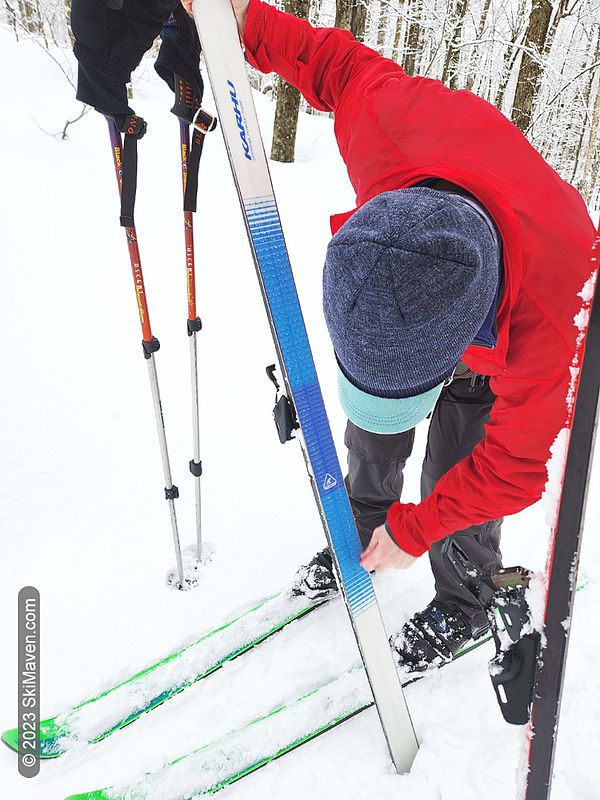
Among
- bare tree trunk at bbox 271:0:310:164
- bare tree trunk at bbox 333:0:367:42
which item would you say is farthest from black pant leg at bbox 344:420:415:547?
bare tree trunk at bbox 333:0:367:42

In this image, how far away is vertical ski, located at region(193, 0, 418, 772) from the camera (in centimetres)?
118

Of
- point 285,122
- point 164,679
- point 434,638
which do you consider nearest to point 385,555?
point 434,638

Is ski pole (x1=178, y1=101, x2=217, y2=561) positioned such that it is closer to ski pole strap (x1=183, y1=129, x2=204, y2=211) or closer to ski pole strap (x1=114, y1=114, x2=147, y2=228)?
ski pole strap (x1=183, y1=129, x2=204, y2=211)

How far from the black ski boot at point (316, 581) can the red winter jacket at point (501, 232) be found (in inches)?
29.8

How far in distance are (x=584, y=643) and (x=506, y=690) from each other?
0.85 m

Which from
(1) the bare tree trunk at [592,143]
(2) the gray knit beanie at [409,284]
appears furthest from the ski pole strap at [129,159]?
(1) the bare tree trunk at [592,143]

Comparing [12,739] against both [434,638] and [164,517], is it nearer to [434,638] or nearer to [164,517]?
[164,517]

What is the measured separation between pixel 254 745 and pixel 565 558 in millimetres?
1111

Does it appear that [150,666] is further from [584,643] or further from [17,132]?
[17,132]

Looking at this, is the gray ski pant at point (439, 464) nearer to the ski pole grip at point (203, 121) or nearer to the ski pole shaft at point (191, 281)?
the ski pole shaft at point (191, 281)

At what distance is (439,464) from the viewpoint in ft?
5.24

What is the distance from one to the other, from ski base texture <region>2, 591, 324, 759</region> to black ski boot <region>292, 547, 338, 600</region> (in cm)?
3

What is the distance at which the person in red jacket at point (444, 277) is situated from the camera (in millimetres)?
749

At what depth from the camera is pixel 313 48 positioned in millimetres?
1368
